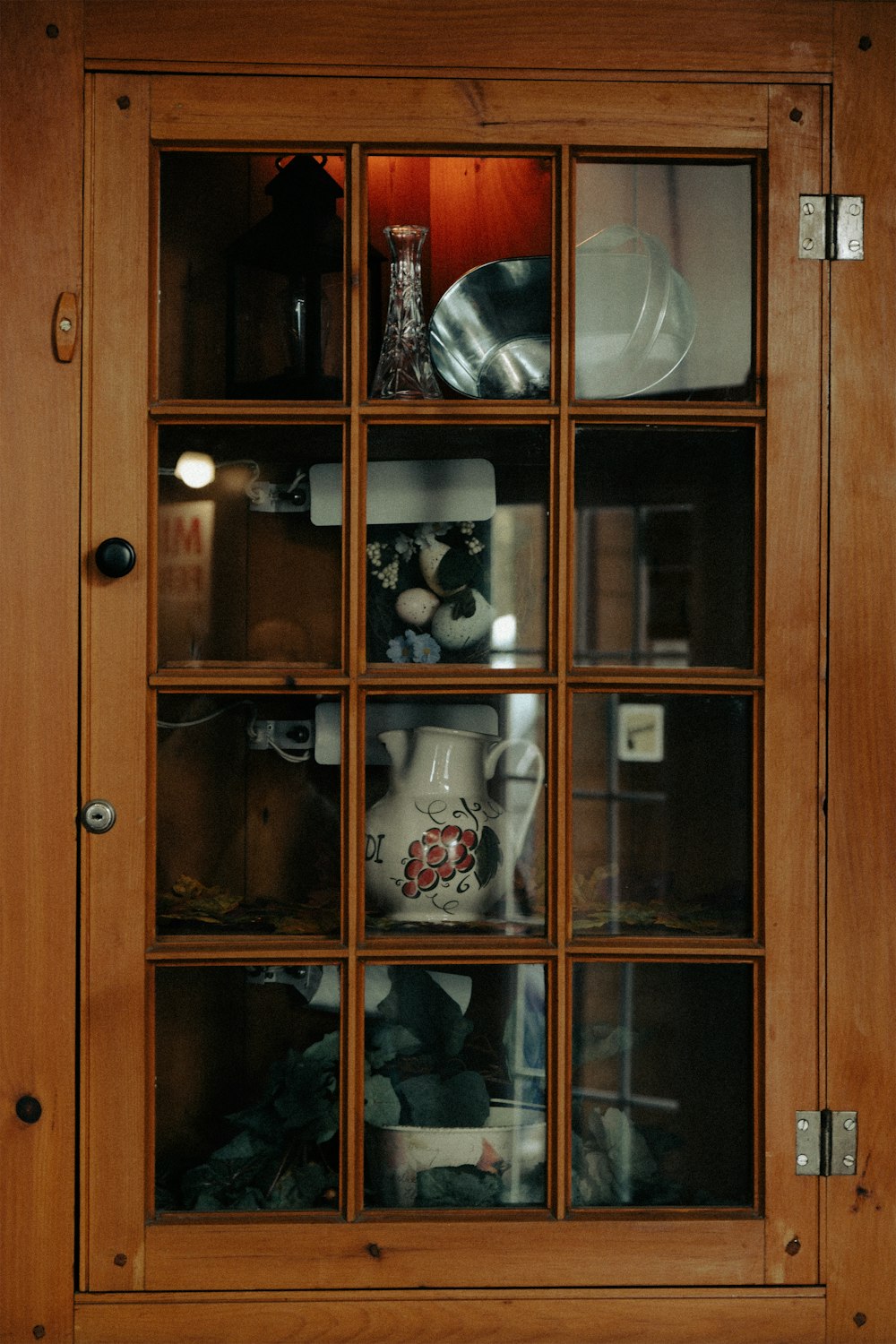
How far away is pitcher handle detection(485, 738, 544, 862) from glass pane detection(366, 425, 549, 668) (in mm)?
100

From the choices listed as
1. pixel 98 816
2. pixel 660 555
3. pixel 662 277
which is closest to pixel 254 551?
pixel 98 816

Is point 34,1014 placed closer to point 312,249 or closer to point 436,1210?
point 436,1210

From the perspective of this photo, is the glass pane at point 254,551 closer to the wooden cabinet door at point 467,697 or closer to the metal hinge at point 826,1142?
the wooden cabinet door at point 467,697

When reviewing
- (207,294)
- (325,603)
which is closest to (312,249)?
(207,294)

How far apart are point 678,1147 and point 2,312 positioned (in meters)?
1.32

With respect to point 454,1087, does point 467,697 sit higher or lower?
higher

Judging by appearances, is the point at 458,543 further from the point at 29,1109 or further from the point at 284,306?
the point at 29,1109

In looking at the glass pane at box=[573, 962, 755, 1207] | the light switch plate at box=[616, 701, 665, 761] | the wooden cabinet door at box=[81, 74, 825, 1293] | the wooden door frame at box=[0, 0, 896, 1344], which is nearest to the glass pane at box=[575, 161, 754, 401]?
the wooden cabinet door at box=[81, 74, 825, 1293]

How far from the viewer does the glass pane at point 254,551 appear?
1.37 m

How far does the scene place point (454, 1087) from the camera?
1.38 meters

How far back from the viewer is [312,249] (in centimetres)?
136

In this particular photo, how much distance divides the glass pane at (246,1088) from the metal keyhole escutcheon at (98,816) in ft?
0.65

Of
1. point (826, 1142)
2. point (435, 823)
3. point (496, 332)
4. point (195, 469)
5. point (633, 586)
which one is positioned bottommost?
point (826, 1142)

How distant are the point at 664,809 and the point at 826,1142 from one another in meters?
0.45
